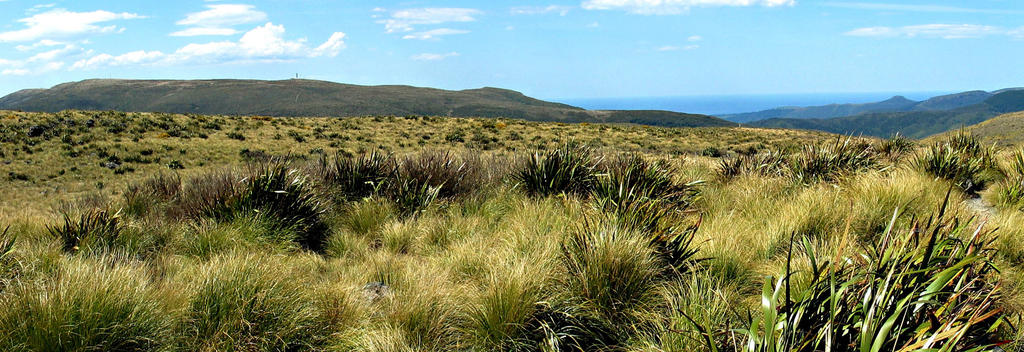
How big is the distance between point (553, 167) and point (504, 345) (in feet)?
16.2

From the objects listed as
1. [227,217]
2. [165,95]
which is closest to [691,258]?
[227,217]

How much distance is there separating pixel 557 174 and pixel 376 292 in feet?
13.5

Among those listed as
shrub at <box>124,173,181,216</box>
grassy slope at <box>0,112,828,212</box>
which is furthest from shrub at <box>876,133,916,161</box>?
shrub at <box>124,173,181,216</box>

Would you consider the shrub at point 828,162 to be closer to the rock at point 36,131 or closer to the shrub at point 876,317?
the shrub at point 876,317

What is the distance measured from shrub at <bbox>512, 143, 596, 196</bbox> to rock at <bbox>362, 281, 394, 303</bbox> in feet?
11.9

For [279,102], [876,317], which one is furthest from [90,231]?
[279,102]

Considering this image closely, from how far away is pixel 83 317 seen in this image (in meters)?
2.90

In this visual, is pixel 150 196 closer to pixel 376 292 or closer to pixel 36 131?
pixel 376 292

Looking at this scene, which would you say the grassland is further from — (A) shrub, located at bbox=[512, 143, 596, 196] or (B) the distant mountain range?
(B) the distant mountain range

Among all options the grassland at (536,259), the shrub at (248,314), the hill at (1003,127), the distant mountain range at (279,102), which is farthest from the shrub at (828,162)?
the distant mountain range at (279,102)

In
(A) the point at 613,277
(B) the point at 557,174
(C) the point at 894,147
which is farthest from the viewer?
(C) the point at 894,147

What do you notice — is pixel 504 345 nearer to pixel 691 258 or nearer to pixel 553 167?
pixel 691 258

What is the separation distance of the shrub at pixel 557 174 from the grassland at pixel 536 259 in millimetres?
37

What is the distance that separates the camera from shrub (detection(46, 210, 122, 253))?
5406mm
